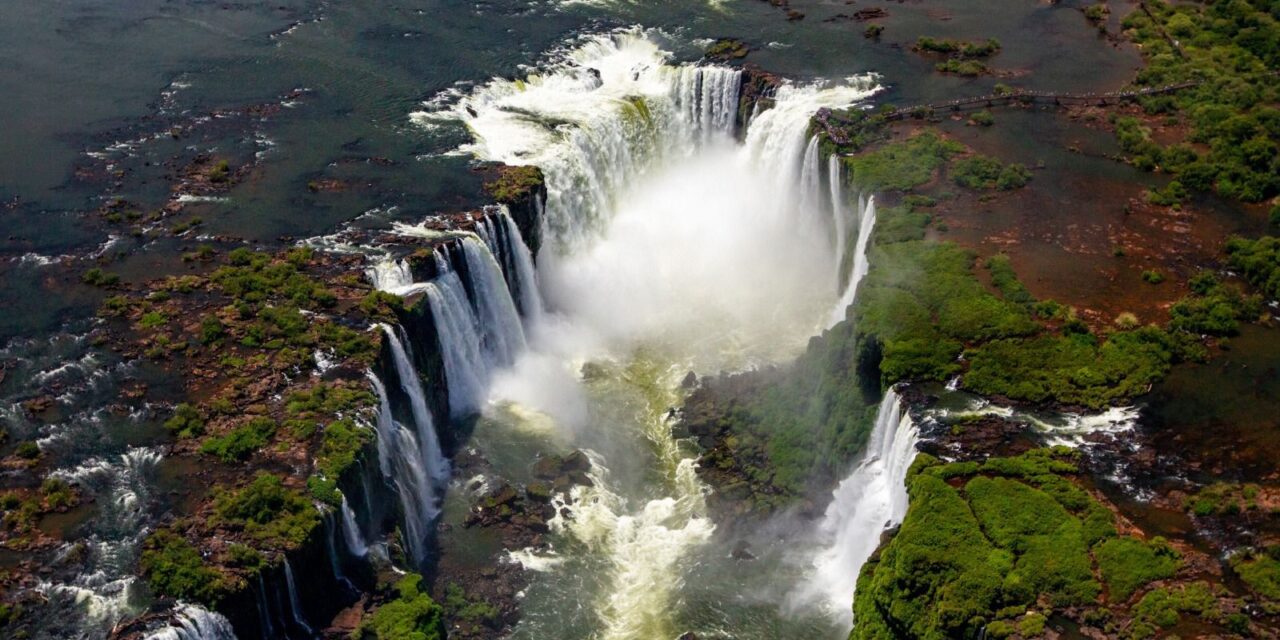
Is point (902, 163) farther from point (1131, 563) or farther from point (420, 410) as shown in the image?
point (420, 410)

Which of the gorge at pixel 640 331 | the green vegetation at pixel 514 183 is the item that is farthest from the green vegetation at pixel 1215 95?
the green vegetation at pixel 514 183

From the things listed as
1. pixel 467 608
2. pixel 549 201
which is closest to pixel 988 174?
pixel 549 201

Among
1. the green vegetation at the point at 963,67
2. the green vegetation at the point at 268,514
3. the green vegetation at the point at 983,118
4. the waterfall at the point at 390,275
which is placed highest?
the green vegetation at the point at 963,67

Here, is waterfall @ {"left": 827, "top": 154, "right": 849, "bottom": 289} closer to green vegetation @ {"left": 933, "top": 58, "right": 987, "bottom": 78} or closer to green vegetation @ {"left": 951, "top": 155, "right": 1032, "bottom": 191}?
green vegetation @ {"left": 951, "top": 155, "right": 1032, "bottom": 191}

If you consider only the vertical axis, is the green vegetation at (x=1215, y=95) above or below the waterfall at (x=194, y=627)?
above

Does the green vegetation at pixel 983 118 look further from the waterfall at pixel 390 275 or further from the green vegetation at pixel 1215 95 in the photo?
the waterfall at pixel 390 275
